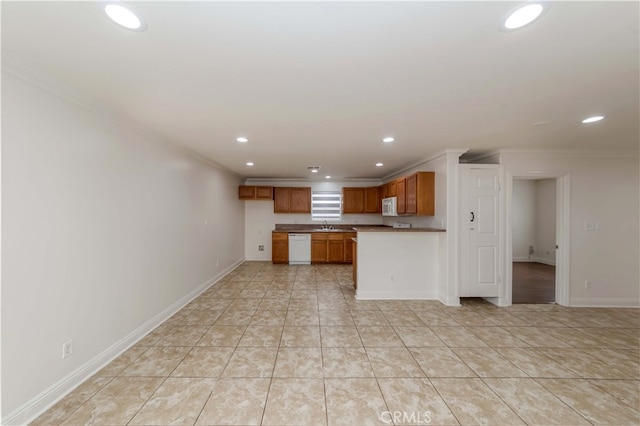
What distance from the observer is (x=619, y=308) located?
149 inches

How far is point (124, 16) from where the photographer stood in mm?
1193

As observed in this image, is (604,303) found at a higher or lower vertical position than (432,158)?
lower

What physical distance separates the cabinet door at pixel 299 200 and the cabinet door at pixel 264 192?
0.60 metres

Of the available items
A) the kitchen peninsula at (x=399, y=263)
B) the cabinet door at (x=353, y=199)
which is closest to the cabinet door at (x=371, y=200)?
the cabinet door at (x=353, y=199)

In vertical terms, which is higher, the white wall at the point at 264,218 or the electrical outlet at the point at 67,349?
the white wall at the point at 264,218

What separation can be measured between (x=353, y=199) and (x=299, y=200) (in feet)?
5.14

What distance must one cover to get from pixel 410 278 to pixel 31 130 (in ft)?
15.4

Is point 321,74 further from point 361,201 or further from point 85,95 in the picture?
point 361,201

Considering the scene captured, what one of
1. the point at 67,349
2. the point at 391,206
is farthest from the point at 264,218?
the point at 67,349

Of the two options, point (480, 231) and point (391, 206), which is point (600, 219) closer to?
point (480, 231)

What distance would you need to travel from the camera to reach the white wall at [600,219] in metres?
3.84

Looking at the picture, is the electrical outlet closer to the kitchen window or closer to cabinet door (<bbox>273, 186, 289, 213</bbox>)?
cabinet door (<bbox>273, 186, 289, 213</bbox>)

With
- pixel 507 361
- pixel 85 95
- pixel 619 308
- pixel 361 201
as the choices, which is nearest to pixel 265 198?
pixel 361 201

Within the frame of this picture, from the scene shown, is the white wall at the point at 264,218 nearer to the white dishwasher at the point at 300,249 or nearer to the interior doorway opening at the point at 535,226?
the white dishwasher at the point at 300,249
